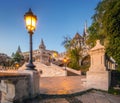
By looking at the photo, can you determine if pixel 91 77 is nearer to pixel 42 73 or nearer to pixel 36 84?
pixel 36 84

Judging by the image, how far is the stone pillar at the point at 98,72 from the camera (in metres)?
12.6

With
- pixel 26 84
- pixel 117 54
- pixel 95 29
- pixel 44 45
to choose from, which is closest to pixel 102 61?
pixel 117 54

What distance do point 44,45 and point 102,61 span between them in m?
93.3

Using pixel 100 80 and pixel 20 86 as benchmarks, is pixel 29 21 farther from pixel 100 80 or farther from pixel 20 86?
pixel 100 80

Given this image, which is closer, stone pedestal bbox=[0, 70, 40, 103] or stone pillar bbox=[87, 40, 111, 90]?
stone pedestal bbox=[0, 70, 40, 103]

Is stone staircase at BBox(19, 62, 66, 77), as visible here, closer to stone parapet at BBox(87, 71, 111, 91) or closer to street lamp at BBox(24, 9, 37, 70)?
stone parapet at BBox(87, 71, 111, 91)

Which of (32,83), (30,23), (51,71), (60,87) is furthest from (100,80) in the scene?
(51,71)

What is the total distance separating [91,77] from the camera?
13.1m

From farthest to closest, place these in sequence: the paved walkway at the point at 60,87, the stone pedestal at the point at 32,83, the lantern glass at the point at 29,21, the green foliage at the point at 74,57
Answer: the green foliage at the point at 74,57 < the paved walkway at the point at 60,87 < the lantern glass at the point at 29,21 < the stone pedestal at the point at 32,83

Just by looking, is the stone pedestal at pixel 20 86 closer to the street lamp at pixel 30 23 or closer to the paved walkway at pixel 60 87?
the street lamp at pixel 30 23

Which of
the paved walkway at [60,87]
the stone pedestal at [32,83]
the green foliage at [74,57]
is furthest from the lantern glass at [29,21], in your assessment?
the green foliage at [74,57]

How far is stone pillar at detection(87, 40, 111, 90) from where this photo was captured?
1261 cm

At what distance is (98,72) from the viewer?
12891mm

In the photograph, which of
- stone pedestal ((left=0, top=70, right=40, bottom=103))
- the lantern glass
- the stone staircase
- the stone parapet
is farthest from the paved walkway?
the stone staircase
